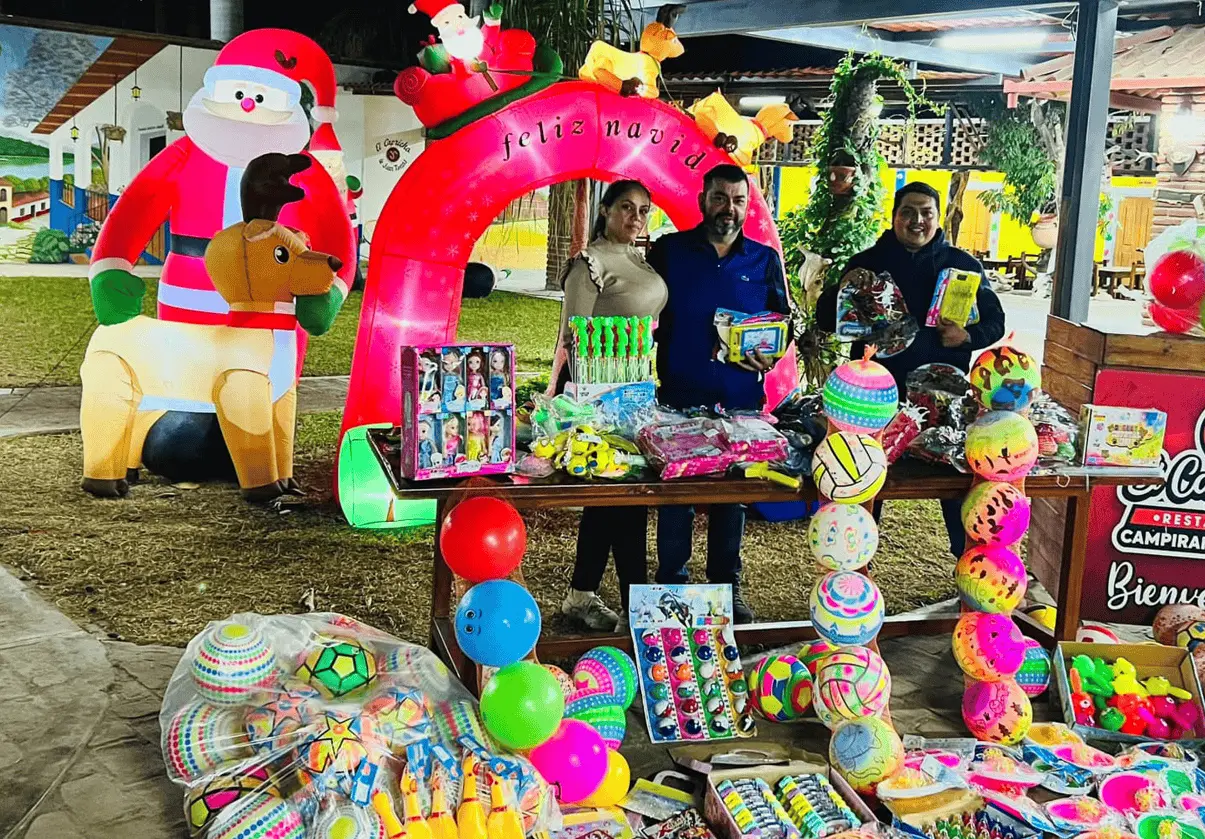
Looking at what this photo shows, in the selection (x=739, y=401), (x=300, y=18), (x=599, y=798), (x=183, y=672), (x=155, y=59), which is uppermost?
(x=300, y=18)

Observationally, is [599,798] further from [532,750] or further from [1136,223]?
[1136,223]

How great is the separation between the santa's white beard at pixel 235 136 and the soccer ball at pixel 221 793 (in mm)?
3559

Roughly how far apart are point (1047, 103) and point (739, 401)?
13.5 meters

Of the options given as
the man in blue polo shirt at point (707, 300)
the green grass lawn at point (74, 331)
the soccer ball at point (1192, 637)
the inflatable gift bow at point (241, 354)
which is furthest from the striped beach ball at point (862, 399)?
the green grass lawn at point (74, 331)

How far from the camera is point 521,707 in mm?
2922

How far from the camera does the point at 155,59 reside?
1184cm

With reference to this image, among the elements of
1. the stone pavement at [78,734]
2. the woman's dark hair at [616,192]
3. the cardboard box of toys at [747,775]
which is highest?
the woman's dark hair at [616,192]

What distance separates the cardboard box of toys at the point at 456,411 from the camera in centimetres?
304

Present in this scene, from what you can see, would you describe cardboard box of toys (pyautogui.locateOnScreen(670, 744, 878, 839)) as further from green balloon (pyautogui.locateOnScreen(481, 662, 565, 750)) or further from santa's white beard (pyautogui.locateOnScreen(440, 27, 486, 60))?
santa's white beard (pyautogui.locateOnScreen(440, 27, 486, 60))

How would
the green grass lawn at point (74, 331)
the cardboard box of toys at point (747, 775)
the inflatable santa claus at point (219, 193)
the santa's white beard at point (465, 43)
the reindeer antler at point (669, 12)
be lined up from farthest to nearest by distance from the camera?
the green grass lawn at point (74, 331)
the reindeer antler at point (669, 12)
the inflatable santa claus at point (219, 193)
the santa's white beard at point (465, 43)
the cardboard box of toys at point (747, 775)

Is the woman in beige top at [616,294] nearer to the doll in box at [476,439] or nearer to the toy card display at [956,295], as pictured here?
the doll in box at [476,439]

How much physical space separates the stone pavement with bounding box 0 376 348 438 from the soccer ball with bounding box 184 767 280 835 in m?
4.99

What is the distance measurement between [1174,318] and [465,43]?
113 inches

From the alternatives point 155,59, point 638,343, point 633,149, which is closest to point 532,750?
point 638,343
